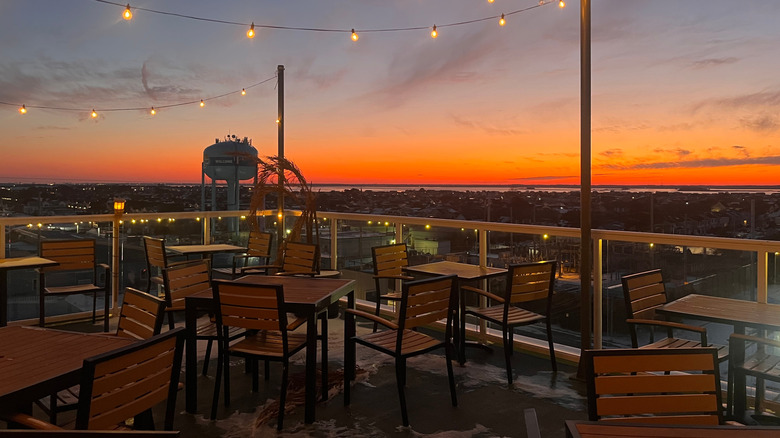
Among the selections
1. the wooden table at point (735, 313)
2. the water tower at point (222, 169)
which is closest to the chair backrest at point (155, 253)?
the wooden table at point (735, 313)

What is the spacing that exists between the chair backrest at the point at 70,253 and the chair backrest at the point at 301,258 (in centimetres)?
218

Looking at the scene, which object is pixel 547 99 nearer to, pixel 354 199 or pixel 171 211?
pixel 354 199

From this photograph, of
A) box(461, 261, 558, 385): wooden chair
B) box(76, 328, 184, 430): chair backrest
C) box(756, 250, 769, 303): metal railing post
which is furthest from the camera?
box(461, 261, 558, 385): wooden chair

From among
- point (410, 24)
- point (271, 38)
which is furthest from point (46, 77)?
point (410, 24)

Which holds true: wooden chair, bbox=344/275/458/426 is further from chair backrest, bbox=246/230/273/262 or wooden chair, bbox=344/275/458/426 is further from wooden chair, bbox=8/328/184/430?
chair backrest, bbox=246/230/273/262

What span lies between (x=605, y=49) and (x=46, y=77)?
31.9 ft

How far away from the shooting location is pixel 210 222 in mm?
6961

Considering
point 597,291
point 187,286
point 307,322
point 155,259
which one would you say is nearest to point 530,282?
point 597,291

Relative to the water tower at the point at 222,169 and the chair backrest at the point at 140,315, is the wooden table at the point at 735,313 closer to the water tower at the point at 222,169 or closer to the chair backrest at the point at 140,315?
the chair backrest at the point at 140,315

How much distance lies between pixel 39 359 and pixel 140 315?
0.53m

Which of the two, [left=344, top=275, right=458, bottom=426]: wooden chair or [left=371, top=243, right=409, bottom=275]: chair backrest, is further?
[left=371, top=243, right=409, bottom=275]: chair backrest

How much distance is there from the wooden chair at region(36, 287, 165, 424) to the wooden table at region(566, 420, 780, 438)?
184 cm

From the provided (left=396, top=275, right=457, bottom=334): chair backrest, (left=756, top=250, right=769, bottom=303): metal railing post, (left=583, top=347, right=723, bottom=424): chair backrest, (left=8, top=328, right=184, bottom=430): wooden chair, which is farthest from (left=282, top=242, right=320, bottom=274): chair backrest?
(left=583, top=347, right=723, bottom=424): chair backrest

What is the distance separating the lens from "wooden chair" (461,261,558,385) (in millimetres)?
3988
